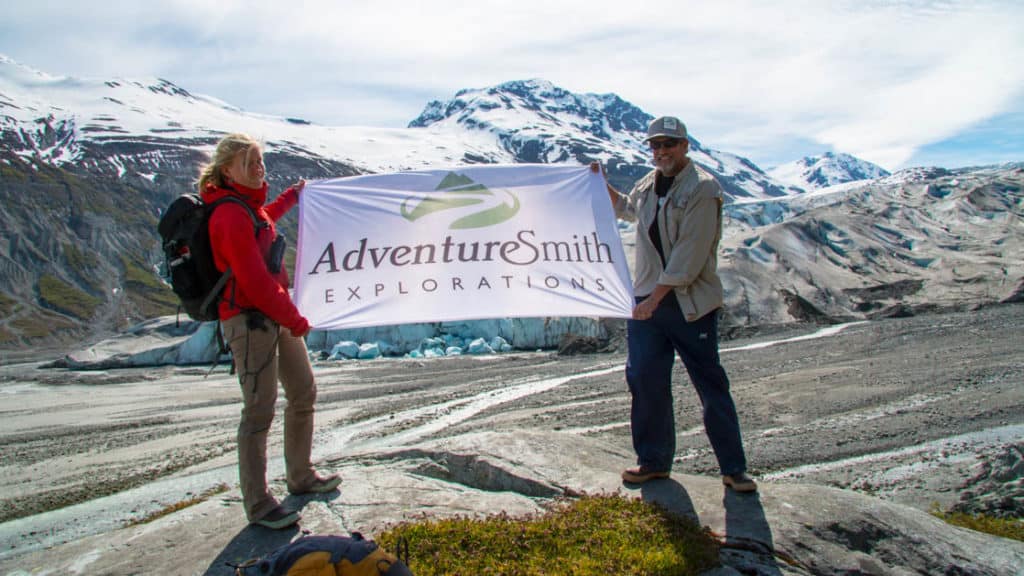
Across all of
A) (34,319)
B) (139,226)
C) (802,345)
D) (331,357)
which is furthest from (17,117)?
(802,345)

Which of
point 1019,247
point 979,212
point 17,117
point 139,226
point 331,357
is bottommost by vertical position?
point 331,357

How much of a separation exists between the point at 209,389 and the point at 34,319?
53.2 meters

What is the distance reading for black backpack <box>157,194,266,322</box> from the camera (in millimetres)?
3332

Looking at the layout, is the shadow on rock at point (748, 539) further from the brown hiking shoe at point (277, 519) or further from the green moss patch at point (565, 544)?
the brown hiking shoe at point (277, 519)

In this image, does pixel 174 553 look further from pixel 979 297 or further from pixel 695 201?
pixel 979 297

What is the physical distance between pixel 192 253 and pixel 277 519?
1581 mm

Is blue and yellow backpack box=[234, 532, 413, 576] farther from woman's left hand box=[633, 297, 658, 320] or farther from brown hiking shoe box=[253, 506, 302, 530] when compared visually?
woman's left hand box=[633, 297, 658, 320]

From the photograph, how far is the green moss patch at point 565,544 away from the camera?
3.07 m

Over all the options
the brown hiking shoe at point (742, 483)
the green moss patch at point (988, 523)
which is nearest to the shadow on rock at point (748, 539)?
the brown hiking shoe at point (742, 483)

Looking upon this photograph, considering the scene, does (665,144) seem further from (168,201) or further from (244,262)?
(168,201)

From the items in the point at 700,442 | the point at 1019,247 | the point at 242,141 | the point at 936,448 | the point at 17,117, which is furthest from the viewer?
the point at 17,117

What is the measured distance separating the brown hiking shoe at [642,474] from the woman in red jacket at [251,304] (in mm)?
2132

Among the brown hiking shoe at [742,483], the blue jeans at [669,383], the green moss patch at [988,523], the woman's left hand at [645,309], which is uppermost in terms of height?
the woman's left hand at [645,309]

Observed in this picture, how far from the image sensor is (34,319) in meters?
57.4
